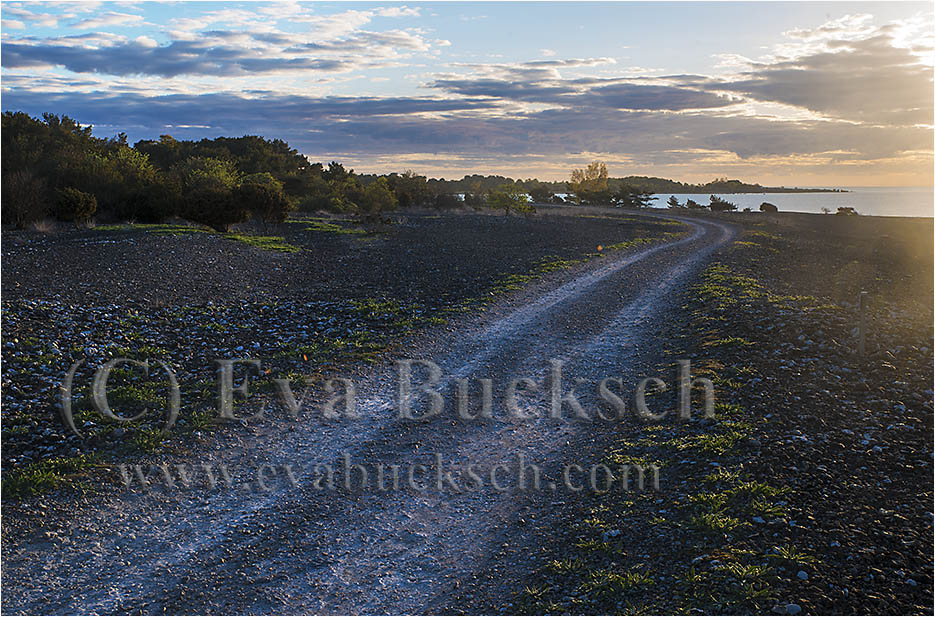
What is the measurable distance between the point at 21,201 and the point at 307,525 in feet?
84.7

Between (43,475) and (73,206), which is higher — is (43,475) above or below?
below

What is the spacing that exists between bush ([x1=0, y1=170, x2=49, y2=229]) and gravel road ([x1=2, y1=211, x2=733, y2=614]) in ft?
74.6

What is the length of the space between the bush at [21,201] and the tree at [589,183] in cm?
7336

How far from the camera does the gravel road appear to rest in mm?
5320

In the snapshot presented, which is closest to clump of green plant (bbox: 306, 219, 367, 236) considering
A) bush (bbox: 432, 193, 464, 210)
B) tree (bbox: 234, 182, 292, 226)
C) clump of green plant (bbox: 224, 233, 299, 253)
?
tree (bbox: 234, 182, 292, 226)

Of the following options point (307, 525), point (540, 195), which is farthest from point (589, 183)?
point (307, 525)

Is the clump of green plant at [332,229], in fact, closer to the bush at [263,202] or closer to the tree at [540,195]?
the bush at [263,202]

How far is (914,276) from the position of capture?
2244cm

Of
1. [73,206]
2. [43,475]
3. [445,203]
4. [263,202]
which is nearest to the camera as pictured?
[43,475]

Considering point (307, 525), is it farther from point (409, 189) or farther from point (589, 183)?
point (589, 183)

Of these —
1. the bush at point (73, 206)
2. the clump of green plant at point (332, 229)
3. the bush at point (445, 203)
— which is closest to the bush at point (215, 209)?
the clump of green plant at point (332, 229)

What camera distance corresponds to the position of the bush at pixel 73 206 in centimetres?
2733

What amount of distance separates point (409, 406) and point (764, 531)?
17.1ft

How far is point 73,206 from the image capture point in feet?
90.0
